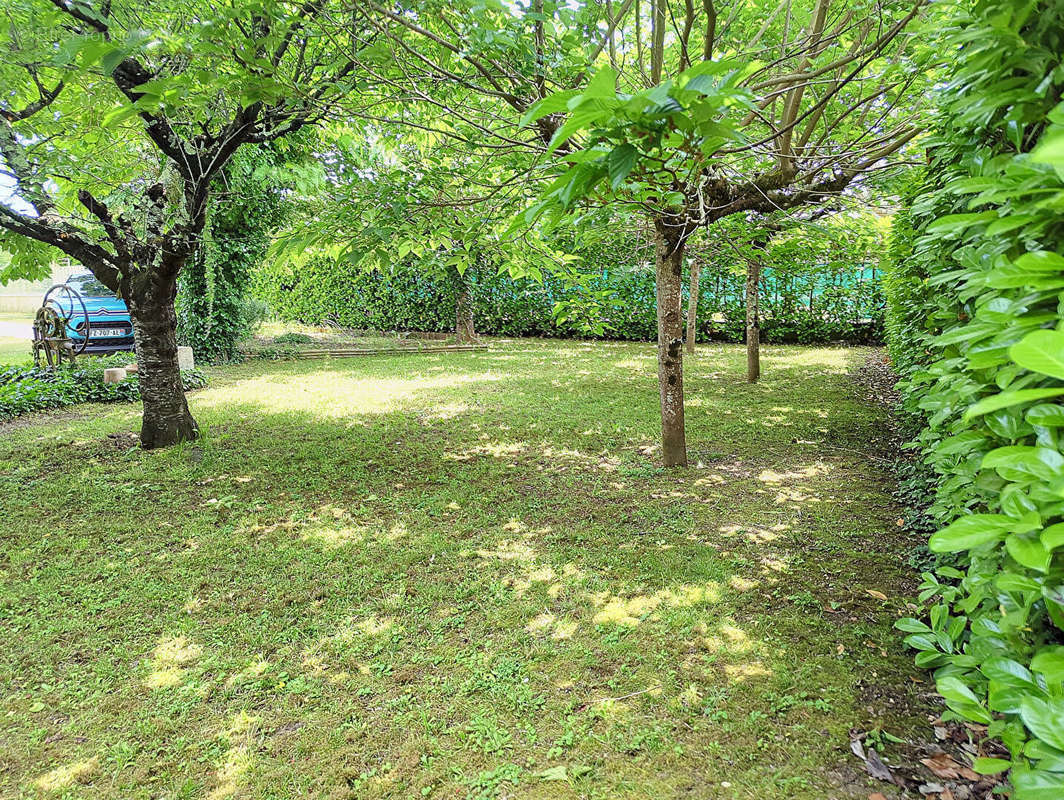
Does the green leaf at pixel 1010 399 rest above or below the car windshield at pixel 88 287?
below

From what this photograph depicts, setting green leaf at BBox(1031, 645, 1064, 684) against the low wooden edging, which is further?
the low wooden edging

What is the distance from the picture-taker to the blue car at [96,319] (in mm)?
9430

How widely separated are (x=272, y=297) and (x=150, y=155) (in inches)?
463

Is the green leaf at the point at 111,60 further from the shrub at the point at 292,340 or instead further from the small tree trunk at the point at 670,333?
the shrub at the point at 292,340

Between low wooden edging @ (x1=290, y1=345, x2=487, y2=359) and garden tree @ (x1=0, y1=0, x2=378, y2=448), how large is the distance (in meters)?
6.66

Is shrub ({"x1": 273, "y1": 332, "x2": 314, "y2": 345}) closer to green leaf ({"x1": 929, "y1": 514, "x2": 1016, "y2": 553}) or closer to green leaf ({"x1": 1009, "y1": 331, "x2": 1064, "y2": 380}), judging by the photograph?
green leaf ({"x1": 929, "y1": 514, "x2": 1016, "y2": 553})

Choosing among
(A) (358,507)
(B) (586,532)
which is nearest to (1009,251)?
(B) (586,532)

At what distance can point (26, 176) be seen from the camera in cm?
404

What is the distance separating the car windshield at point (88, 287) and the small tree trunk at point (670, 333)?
10170mm

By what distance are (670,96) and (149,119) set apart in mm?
4453

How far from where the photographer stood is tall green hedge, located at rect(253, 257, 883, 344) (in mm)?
13039

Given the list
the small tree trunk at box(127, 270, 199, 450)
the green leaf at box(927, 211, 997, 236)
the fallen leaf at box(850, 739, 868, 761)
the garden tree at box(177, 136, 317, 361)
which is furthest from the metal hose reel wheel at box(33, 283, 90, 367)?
the green leaf at box(927, 211, 997, 236)

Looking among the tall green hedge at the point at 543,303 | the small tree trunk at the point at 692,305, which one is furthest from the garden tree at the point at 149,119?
the small tree trunk at the point at 692,305

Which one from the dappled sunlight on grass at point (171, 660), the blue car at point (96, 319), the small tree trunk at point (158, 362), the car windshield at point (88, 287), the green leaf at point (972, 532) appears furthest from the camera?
the car windshield at point (88, 287)
